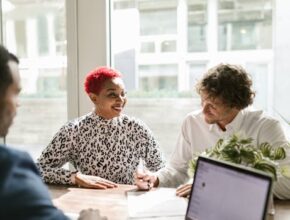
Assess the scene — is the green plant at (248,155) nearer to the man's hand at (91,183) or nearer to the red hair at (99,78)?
the man's hand at (91,183)

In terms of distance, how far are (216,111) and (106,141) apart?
0.65 metres

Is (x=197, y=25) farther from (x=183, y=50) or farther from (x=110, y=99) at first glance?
(x=110, y=99)

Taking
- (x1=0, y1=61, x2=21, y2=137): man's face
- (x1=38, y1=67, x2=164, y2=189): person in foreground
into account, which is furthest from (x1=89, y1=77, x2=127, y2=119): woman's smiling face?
(x1=0, y1=61, x2=21, y2=137): man's face

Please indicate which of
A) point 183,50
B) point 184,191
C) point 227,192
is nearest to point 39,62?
point 183,50

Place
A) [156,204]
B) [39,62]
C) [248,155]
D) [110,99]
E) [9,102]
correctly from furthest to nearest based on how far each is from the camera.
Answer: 1. [39,62]
2. [110,99]
3. [156,204]
4. [248,155]
5. [9,102]

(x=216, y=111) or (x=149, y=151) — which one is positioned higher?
(x=216, y=111)

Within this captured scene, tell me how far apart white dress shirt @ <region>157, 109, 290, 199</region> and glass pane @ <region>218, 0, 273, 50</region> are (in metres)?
0.64

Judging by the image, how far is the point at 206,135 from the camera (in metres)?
2.07

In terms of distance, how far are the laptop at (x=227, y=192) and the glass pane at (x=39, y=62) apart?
5.37 ft

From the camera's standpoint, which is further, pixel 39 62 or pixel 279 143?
pixel 39 62

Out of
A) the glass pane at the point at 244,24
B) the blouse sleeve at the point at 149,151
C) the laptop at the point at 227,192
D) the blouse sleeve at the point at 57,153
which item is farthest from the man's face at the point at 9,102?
the glass pane at the point at 244,24

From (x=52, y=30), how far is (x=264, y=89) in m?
1.48

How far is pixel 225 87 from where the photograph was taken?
1902mm

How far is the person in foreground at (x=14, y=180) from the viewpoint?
89cm
